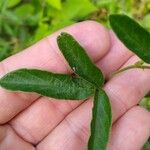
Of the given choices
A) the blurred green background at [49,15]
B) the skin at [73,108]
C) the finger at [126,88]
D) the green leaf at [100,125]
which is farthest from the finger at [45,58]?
the blurred green background at [49,15]

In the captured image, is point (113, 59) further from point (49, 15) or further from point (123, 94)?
point (49, 15)

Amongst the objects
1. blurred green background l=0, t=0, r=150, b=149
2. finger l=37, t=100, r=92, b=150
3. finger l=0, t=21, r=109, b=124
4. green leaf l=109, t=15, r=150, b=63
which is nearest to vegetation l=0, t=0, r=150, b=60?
blurred green background l=0, t=0, r=150, b=149

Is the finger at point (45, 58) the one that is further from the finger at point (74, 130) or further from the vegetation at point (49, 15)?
the vegetation at point (49, 15)

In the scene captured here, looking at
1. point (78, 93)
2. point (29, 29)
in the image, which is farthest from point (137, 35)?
point (29, 29)

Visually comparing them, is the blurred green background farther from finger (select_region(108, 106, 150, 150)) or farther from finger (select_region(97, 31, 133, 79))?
finger (select_region(108, 106, 150, 150))

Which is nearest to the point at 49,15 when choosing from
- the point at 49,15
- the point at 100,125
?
the point at 49,15

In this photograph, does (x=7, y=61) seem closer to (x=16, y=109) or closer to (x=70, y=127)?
(x=16, y=109)
